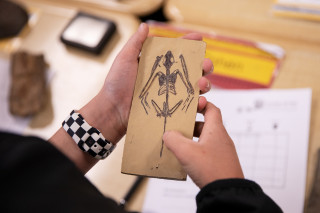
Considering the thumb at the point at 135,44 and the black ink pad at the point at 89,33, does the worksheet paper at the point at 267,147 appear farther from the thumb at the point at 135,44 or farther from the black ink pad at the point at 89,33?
the black ink pad at the point at 89,33

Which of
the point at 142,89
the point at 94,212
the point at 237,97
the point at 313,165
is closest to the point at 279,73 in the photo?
the point at 237,97

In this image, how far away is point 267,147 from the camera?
2.61 ft

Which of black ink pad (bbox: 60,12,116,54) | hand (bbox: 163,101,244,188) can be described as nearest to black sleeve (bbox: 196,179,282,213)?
hand (bbox: 163,101,244,188)

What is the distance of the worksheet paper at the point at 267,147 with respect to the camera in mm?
750

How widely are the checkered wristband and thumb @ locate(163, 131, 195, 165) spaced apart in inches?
6.6

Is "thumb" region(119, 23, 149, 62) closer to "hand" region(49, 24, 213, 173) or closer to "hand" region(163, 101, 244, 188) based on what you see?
"hand" region(49, 24, 213, 173)

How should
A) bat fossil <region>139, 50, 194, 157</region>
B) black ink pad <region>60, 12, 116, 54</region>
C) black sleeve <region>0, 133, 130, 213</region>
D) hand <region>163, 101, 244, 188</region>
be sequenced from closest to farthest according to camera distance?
black sleeve <region>0, 133, 130, 213</region> < hand <region>163, 101, 244, 188</region> < bat fossil <region>139, 50, 194, 157</region> < black ink pad <region>60, 12, 116, 54</region>

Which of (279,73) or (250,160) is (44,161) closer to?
(250,160)

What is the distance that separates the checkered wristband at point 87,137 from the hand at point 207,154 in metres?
0.17

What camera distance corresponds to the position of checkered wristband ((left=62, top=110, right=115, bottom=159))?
2.38 feet

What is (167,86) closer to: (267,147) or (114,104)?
(114,104)

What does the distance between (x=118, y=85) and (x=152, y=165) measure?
0.64 feet

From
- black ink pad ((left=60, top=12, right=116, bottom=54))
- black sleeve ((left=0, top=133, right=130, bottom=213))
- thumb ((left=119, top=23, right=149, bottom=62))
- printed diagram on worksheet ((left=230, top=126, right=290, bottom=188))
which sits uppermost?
thumb ((left=119, top=23, right=149, bottom=62))

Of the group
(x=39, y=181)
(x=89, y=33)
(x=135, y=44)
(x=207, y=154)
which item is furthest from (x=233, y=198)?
(x=89, y=33)
